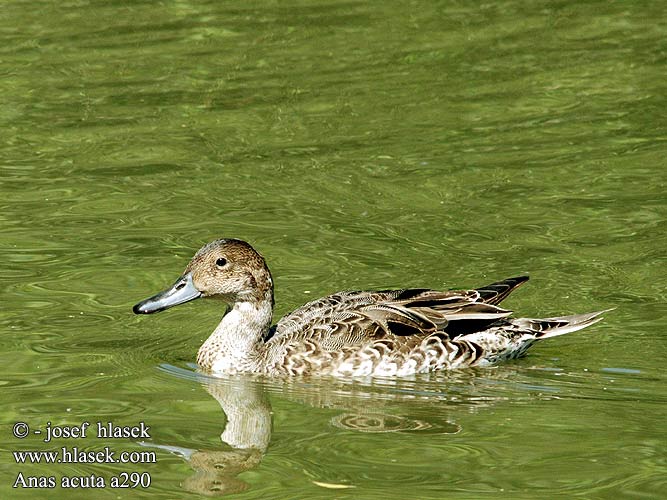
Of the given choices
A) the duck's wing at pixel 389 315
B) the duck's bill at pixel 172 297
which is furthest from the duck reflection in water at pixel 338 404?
the duck's bill at pixel 172 297

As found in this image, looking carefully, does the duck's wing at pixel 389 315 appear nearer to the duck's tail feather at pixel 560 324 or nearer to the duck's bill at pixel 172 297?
the duck's tail feather at pixel 560 324

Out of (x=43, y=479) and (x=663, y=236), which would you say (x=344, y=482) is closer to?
(x=43, y=479)

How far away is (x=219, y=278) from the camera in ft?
34.8

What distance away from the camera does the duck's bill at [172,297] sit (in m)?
10.4

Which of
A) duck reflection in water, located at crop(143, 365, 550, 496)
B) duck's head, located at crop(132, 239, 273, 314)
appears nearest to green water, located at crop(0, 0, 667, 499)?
duck reflection in water, located at crop(143, 365, 550, 496)

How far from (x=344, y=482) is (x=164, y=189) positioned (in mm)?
6455

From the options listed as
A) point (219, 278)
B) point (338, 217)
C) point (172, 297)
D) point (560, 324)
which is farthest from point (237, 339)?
point (338, 217)

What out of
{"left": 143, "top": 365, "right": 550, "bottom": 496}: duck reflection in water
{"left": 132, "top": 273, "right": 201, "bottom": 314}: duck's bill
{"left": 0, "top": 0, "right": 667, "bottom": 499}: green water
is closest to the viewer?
{"left": 143, "top": 365, "right": 550, "bottom": 496}: duck reflection in water

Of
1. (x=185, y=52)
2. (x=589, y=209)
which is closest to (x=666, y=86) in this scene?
(x=589, y=209)

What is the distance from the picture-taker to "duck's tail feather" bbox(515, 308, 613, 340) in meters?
10.6

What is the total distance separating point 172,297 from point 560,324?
2.77 metres

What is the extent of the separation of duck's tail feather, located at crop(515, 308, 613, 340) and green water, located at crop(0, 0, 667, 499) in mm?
252

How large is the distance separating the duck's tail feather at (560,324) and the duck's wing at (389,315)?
31cm

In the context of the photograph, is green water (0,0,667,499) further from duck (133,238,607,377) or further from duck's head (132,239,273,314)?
duck's head (132,239,273,314)
